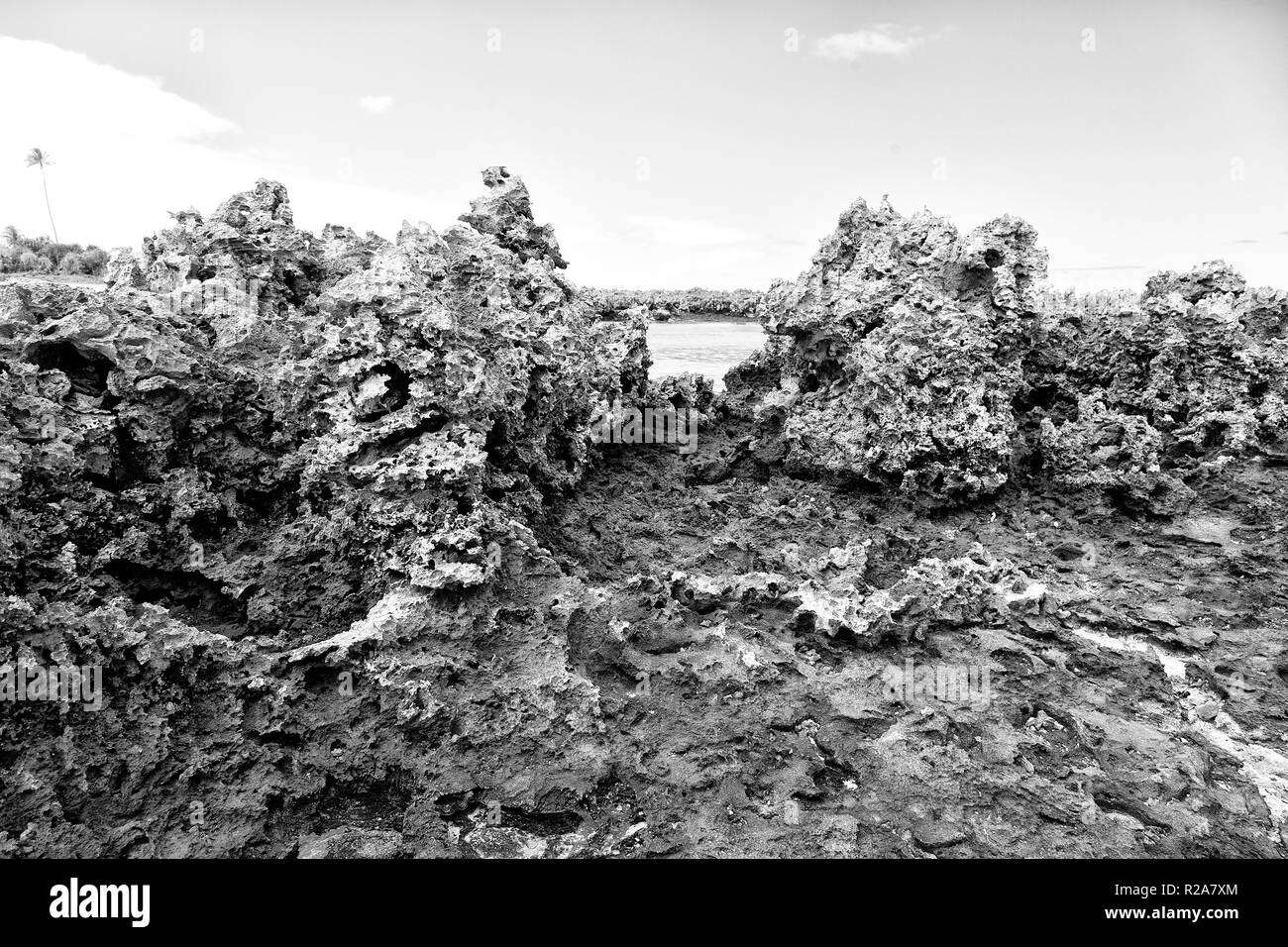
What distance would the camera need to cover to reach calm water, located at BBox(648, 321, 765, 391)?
37.2 feet

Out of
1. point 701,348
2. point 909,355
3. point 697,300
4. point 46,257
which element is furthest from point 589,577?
point 46,257

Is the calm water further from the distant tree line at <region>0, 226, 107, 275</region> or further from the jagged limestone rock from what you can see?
the distant tree line at <region>0, 226, 107, 275</region>

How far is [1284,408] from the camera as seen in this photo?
6.82 m

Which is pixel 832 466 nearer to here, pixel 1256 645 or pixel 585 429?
pixel 585 429

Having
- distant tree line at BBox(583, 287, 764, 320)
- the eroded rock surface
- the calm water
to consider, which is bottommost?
the eroded rock surface

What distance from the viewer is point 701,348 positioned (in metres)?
15.0

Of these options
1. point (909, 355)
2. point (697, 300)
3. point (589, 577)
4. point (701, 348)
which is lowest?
point (589, 577)

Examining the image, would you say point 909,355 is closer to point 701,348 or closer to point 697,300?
point 701,348

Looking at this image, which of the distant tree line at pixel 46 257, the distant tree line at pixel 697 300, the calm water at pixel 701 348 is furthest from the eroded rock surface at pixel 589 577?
the distant tree line at pixel 46 257

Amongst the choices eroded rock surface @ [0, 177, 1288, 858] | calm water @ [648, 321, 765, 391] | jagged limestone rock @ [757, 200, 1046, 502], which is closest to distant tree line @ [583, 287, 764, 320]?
calm water @ [648, 321, 765, 391]

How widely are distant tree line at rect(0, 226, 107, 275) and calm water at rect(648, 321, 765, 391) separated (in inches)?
832

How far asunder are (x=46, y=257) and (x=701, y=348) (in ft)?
101

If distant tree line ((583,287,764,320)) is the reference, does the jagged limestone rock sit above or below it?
below
